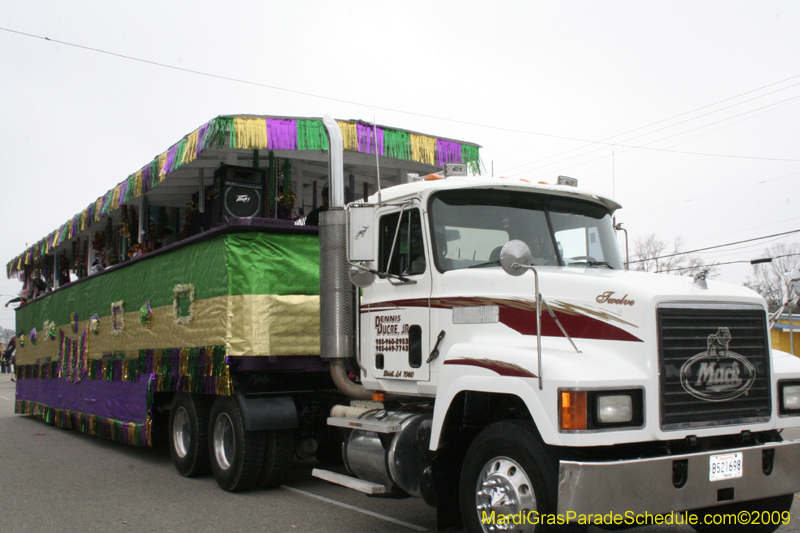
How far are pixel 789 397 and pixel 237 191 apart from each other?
24.5ft

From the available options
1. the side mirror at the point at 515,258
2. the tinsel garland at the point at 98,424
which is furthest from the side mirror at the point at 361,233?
the tinsel garland at the point at 98,424

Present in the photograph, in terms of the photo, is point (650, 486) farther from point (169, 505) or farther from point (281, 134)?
point (281, 134)

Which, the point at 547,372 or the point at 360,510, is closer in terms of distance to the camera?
the point at 547,372

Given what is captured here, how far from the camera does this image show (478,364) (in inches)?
202

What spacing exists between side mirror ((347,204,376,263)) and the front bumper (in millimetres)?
2450

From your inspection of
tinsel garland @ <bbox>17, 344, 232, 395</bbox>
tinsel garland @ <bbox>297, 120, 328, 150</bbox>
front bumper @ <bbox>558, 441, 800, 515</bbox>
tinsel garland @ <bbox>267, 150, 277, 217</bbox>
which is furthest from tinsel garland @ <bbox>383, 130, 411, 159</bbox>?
front bumper @ <bbox>558, 441, 800, 515</bbox>

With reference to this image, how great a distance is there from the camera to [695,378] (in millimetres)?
4754

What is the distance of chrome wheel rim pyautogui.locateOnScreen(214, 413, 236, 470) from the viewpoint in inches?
320

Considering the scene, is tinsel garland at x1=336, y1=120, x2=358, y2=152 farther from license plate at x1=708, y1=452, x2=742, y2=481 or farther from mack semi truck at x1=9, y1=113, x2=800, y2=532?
license plate at x1=708, y1=452, x2=742, y2=481

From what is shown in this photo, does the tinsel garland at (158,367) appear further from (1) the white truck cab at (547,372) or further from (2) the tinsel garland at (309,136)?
(2) the tinsel garland at (309,136)

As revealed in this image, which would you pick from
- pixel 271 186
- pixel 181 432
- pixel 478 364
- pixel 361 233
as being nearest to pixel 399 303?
pixel 361 233

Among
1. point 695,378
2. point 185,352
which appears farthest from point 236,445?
point 695,378

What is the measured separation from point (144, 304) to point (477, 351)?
6602 mm

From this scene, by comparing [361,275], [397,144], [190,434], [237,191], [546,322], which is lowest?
[190,434]
